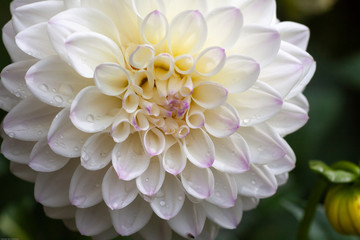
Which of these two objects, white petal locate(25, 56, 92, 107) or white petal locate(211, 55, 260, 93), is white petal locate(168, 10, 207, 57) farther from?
white petal locate(25, 56, 92, 107)

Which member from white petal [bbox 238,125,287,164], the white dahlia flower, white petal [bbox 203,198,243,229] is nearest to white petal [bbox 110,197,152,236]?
the white dahlia flower

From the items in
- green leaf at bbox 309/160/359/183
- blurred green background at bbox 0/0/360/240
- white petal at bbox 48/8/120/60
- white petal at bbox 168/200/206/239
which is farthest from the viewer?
blurred green background at bbox 0/0/360/240

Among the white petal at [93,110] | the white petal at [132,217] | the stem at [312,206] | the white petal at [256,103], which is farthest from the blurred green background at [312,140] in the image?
the white petal at [256,103]

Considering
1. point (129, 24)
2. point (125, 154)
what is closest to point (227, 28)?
point (129, 24)

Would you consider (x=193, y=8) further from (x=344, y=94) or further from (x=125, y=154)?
(x=344, y=94)

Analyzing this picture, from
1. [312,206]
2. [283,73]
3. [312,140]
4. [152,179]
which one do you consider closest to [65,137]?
[152,179]
